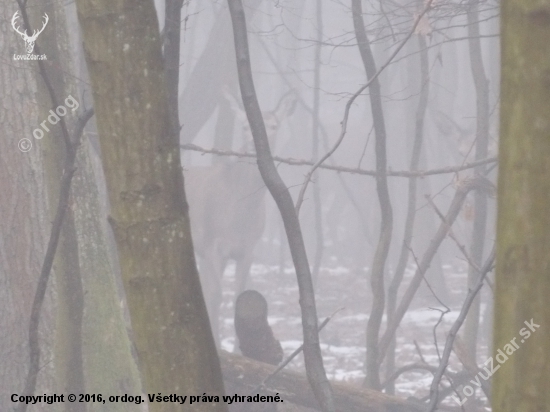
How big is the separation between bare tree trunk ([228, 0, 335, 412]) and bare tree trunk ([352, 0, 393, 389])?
2.09 m

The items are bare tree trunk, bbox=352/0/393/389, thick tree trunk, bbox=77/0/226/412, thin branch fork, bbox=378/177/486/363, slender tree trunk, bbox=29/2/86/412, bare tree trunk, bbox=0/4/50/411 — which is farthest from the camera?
bare tree trunk, bbox=352/0/393/389

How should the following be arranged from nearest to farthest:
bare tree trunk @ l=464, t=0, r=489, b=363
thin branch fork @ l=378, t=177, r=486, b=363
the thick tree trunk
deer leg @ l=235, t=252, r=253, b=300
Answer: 1. the thick tree trunk
2. thin branch fork @ l=378, t=177, r=486, b=363
3. bare tree trunk @ l=464, t=0, r=489, b=363
4. deer leg @ l=235, t=252, r=253, b=300

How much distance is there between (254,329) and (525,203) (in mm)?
4400

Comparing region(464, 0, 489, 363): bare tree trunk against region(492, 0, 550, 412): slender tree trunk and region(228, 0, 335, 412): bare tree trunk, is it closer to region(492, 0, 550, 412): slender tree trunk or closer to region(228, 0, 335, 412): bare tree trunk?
region(228, 0, 335, 412): bare tree trunk

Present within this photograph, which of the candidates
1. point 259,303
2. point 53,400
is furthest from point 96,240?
point 259,303

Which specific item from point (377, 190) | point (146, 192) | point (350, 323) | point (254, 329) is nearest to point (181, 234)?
point (146, 192)

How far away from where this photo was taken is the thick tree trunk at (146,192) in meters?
1.78

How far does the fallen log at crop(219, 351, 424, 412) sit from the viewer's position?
15.8ft

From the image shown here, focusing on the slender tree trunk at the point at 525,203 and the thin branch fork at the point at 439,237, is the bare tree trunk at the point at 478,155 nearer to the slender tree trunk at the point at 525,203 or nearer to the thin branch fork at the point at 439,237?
the thin branch fork at the point at 439,237

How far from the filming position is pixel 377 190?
17.8ft

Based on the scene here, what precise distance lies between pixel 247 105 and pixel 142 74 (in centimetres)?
127

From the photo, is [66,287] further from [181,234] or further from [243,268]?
[243,268]

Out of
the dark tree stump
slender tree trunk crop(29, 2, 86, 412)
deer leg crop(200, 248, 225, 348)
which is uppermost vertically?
slender tree trunk crop(29, 2, 86, 412)

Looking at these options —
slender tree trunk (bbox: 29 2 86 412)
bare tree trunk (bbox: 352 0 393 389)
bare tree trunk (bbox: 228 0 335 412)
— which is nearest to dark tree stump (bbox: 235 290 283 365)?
bare tree trunk (bbox: 352 0 393 389)
